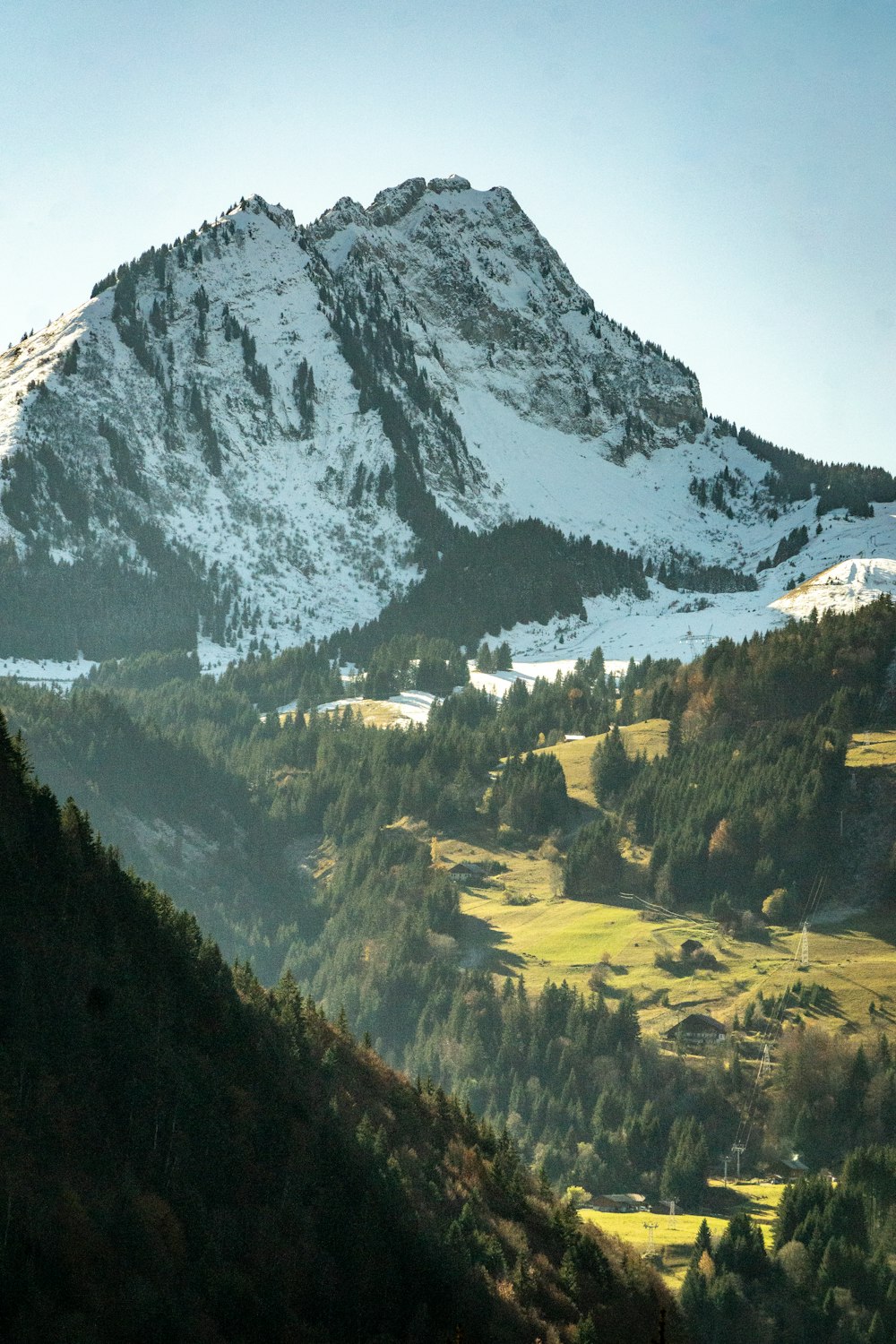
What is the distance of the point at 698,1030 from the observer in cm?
18325

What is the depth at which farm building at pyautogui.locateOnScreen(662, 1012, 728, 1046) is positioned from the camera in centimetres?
18162

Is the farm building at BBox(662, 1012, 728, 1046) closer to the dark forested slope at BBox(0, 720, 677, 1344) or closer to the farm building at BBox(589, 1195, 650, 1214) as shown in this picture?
the farm building at BBox(589, 1195, 650, 1214)

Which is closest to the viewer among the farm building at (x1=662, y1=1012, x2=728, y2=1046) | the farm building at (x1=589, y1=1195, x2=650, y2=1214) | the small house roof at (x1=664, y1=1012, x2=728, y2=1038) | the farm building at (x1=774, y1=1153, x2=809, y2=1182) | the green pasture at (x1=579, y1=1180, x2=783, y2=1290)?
the green pasture at (x1=579, y1=1180, x2=783, y2=1290)

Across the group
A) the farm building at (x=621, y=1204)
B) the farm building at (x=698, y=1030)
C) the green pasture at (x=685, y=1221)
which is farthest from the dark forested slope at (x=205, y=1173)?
the farm building at (x=698, y=1030)

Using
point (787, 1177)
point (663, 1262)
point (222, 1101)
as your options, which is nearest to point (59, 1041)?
point (222, 1101)

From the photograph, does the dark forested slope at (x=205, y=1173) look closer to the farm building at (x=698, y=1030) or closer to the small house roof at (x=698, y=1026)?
the farm building at (x=698, y=1030)

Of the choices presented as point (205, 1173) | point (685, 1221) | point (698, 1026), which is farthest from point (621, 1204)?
point (205, 1173)

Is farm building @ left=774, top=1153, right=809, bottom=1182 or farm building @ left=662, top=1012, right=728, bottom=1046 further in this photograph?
farm building @ left=662, top=1012, right=728, bottom=1046

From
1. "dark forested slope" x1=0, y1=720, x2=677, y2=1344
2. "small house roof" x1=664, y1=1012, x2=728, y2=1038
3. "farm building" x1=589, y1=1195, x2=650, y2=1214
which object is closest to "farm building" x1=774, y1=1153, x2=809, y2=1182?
"farm building" x1=589, y1=1195, x2=650, y2=1214

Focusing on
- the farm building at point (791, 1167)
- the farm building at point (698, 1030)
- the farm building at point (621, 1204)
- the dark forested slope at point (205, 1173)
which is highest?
the dark forested slope at point (205, 1173)

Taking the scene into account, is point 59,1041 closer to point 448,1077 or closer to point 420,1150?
point 420,1150

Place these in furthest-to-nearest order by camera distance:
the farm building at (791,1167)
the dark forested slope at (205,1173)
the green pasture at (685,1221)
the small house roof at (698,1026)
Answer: the small house roof at (698,1026)
the farm building at (791,1167)
the green pasture at (685,1221)
the dark forested slope at (205,1173)

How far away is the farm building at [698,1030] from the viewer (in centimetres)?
18162

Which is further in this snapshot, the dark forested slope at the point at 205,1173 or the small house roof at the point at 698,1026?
the small house roof at the point at 698,1026
